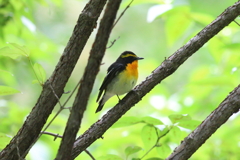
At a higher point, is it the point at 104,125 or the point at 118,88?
the point at 118,88

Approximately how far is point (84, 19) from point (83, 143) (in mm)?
724

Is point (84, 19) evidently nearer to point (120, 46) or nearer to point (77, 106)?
point (77, 106)

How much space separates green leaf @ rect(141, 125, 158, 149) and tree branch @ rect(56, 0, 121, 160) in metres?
0.72

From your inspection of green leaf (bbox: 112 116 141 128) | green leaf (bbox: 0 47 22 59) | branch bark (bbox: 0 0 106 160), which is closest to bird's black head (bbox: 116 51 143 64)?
green leaf (bbox: 112 116 141 128)

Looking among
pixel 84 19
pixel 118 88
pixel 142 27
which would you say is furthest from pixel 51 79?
pixel 142 27

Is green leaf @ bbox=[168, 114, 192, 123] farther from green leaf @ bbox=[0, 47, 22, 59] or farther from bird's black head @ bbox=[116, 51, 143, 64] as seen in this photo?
bird's black head @ bbox=[116, 51, 143, 64]

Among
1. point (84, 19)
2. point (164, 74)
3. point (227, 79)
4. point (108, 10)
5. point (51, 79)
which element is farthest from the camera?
point (227, 79)

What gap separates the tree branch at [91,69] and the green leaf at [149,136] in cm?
72

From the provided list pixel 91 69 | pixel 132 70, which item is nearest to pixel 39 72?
pixel 91 69

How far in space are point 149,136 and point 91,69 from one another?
91cm

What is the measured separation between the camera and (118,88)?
10.3 feet

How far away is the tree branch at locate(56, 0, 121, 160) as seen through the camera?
106cm

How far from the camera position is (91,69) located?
3.64 feet

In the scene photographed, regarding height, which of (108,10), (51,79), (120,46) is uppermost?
(120,46)
